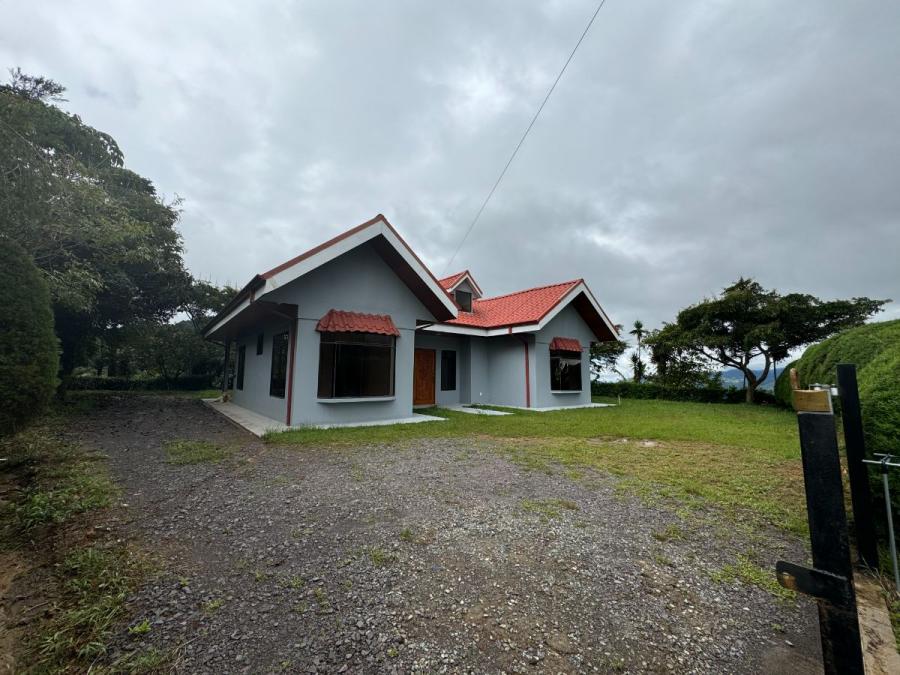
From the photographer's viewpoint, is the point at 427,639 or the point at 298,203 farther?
the point at 298,203

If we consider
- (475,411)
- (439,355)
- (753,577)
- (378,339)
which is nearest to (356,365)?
(378,339)

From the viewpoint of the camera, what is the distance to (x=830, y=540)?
1.35 metres

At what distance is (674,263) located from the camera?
16328 millimetres

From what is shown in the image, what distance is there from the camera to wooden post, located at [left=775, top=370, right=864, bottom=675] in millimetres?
1287

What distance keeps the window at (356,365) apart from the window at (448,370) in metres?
4.11

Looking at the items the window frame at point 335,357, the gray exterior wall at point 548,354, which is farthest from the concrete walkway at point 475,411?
the window frame at point 335,357

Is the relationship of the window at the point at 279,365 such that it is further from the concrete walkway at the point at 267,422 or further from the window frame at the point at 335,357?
the window frame at the point at 335,357

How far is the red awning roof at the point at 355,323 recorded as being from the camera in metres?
7.91

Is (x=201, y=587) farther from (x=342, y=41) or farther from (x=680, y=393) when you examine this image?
Answer: (x=680, y=393)

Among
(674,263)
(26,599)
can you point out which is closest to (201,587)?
(26,599)

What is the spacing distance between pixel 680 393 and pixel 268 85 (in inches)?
819

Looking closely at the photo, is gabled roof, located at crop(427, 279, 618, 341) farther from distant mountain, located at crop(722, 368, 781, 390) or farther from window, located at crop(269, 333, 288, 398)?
distant mountain, located at crop(722, 368, 781, 390)

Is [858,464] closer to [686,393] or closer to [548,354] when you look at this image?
[548,354]

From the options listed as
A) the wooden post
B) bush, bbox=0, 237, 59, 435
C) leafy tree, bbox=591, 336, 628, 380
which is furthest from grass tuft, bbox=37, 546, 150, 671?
leafy tree, bbox=591, 336, 628, 380
